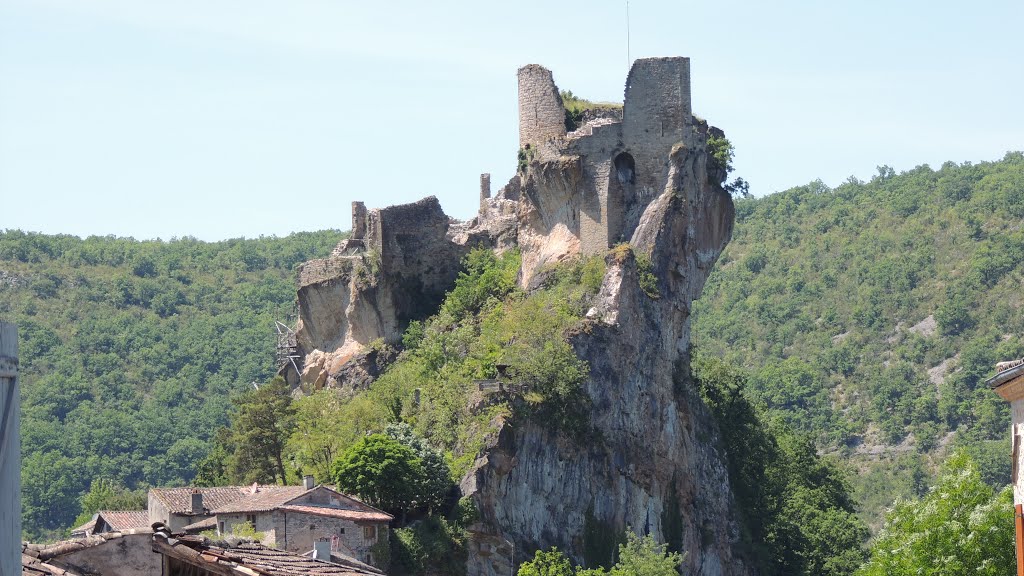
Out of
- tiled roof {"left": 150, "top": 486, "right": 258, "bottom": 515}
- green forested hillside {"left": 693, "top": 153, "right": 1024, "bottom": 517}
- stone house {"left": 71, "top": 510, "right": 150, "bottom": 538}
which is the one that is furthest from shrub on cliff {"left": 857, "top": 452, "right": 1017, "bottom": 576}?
green forested hillside {"left": 693, "top": 153, "right": 1024, "bottom": 517}

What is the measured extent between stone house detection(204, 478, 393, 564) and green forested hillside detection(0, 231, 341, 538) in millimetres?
51096

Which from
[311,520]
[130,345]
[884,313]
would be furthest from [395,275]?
[884,313]

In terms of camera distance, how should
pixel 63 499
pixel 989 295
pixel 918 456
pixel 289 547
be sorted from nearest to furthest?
pixel 289 547 → pixel 63 499 → pixel 918 456 → pixel 989 295

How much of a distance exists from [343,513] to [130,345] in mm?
74787

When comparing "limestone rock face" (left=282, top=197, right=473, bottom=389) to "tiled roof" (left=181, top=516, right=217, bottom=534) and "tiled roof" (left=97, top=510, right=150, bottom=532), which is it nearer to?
"tiled roof" (left=97, top=510, right=150, bottom=532)

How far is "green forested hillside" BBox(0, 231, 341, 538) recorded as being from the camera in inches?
4274

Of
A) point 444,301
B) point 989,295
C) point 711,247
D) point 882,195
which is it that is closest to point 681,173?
point 711,247

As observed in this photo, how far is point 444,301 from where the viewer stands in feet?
227

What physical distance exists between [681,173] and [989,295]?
7666cm

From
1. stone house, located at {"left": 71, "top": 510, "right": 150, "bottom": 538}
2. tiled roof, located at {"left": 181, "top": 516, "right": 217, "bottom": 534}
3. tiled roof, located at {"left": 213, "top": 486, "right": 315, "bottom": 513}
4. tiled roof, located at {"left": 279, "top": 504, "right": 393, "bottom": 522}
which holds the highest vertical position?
tiled roof, located at {"left": 213, "top": 486, "right": 315, "bottom": 513}

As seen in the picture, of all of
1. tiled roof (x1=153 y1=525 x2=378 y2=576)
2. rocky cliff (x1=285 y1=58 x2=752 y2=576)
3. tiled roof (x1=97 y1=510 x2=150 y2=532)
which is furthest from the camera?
rocky cliff (x1=285 y1=58 x2=752 y2=576)

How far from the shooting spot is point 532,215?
67.4m

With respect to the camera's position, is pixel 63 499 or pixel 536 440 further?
pixel 63 499

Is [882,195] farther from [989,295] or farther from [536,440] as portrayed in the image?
[536,440]
